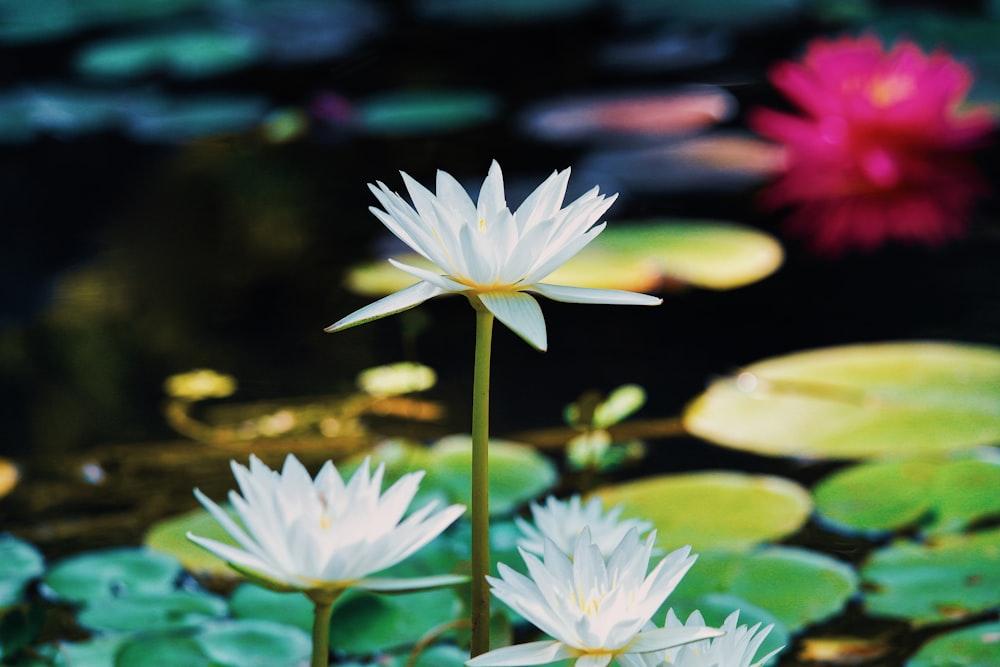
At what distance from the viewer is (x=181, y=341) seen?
1.59 metres

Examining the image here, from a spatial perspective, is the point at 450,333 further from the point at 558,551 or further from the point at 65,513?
the point at 558,551

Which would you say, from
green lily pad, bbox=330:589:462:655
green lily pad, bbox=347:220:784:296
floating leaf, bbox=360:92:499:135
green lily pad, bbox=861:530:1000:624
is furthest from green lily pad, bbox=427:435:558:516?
floating leaf, bbox=360:92:499:135

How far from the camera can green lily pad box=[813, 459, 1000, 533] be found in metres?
1.05

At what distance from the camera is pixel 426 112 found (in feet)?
8.52

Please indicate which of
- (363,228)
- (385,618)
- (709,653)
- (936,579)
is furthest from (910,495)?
(363,228)

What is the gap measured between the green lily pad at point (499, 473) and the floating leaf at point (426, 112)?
1385 mm

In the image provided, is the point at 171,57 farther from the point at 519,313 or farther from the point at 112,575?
the point at 519,313

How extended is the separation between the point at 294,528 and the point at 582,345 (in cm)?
102

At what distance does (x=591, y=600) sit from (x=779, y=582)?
17.6 inches

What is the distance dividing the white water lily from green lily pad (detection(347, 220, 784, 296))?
997 millimetres

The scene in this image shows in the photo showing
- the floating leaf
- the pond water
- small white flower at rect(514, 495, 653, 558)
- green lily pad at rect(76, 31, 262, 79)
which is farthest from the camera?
green lily pad at rect(76, 31, 262, 79)

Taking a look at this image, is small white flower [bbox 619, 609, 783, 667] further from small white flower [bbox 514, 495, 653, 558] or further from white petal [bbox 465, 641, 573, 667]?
small white flower [bbox 514, 495, 653, 558]

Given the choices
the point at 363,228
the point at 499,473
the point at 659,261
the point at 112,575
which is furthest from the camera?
the point at 363,228

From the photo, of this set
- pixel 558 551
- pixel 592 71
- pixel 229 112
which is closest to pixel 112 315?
pixel 229 112
